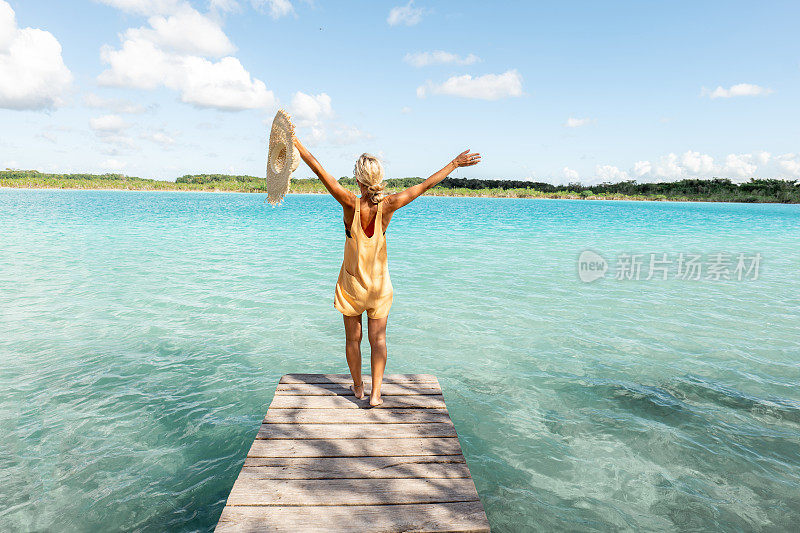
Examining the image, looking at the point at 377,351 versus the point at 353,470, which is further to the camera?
the point at 377,351

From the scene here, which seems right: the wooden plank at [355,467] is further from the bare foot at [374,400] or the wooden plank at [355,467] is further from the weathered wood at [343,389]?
the weathered wood at [343,389]

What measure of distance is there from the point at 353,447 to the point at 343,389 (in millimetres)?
1105

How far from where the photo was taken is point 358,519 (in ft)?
9.16

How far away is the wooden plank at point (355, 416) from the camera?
3980 millimetres

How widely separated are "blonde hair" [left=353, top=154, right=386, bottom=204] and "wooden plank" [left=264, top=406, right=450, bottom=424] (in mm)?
2058

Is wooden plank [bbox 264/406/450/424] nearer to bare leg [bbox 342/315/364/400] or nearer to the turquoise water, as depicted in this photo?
bare leg [bbox 342/315/364/400]

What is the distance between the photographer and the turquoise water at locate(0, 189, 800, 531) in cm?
427

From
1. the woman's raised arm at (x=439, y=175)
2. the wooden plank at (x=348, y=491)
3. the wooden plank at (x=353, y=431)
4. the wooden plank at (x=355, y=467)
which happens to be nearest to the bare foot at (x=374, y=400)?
the wooden plank at (x=353, y=431)

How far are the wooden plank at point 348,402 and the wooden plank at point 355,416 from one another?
0.06 meters

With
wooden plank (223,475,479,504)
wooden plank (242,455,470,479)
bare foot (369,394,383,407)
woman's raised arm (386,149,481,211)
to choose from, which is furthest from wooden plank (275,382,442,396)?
woman's raised arm (386,149,481,211)

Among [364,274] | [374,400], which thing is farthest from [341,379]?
[364,274]

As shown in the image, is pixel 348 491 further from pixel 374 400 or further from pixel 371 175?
pixel 371 175

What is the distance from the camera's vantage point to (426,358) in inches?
314

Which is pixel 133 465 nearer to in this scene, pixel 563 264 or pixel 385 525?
pixel 385 525
